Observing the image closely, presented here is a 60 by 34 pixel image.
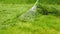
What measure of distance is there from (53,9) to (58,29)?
959 millimetres

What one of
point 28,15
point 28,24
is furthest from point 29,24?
point 28,15

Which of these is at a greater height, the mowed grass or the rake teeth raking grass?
the rake teeth raking grass

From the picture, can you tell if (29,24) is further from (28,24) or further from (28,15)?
(28,15)

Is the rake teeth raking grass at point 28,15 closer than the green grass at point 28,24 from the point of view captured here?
No

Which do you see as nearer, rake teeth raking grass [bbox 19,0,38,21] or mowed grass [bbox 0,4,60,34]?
mowed grass [bbox 0,4,60,34]

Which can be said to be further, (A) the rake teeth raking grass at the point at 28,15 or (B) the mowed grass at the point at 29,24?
(A) the rake teeth raking grass at the point at 28,15

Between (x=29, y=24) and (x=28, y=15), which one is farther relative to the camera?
(x=28, y=15)

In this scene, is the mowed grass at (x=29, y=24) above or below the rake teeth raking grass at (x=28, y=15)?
below

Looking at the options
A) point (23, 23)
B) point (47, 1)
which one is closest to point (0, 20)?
point (23, 23)

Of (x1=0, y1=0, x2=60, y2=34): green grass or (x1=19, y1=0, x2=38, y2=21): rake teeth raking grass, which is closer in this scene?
(x1=0, y1=0, x2=60, y2=34): green grass

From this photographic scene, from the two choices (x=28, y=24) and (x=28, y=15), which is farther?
(x=28, y=15)

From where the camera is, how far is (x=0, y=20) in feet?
9.32

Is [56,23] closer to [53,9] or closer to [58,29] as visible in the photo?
[58,29]

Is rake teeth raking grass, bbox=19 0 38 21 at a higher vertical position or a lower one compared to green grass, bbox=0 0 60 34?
higher
